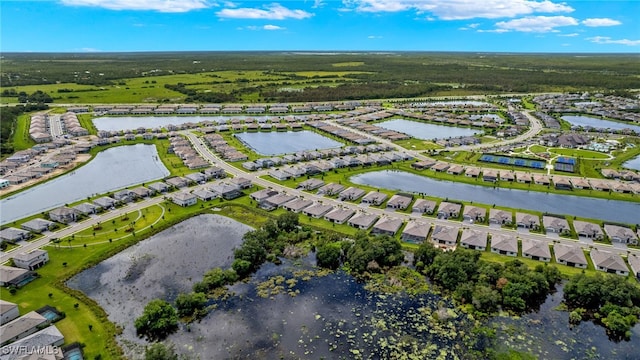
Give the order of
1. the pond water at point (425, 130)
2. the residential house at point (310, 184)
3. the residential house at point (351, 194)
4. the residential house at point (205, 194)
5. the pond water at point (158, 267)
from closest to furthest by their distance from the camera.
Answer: the pond water at point (158, 267), the residential house at point (351, 194), the residential house at point (205, 194), the residential house at point (310, 184), the pond water at point (425, 130)

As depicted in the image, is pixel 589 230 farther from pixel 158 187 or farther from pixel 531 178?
pixel 158 187

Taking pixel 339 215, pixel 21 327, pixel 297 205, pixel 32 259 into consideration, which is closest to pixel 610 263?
pixel 339 215

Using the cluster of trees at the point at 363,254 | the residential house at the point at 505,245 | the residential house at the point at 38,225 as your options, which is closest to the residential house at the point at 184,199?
the residential house at the point at 38,225

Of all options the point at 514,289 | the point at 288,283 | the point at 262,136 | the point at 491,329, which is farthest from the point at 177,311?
the point at 262,136

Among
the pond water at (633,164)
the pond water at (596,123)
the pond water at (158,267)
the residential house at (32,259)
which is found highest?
the pond water at (596,123)

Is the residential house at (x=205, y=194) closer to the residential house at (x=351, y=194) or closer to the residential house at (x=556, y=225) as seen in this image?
the residential house at (x=351, y=194)

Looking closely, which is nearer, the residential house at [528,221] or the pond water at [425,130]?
the residential house at [528,221]
